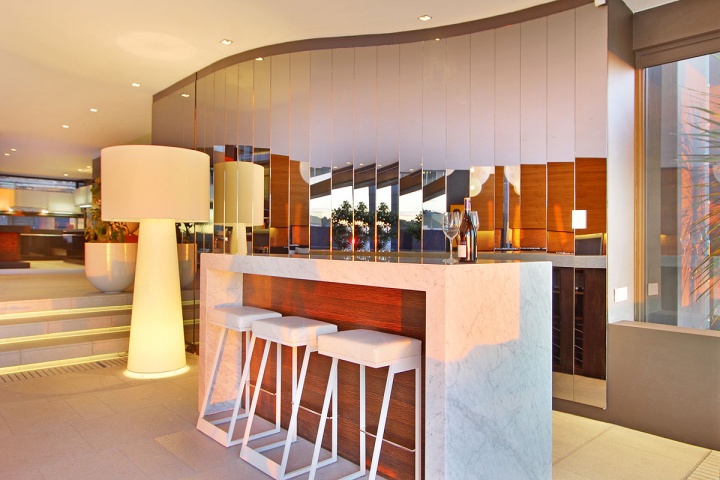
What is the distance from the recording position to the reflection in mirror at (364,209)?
4.37 meters

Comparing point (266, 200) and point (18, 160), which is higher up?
point (18, 160)

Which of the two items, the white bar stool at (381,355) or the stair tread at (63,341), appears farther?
the stair tread at (63,341)

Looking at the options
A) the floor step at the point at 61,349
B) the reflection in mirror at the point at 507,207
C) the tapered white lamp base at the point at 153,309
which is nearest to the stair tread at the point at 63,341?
the floor step at the point at 61,349

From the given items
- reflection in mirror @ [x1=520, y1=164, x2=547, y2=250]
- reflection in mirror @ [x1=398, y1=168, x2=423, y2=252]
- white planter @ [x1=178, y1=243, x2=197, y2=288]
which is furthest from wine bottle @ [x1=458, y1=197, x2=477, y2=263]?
white planter @ [x1=178, y1=243, x2=197, y2=288]

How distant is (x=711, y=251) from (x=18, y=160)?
12.8 m

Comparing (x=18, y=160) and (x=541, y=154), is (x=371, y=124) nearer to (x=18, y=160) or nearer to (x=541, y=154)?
(x=541, y=154)

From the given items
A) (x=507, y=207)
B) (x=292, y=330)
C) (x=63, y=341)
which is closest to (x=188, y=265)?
(x=63, y=341)

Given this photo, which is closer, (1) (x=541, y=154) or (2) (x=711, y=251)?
(2) (x=711, y=251)

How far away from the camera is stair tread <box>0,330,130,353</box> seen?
4559 mm

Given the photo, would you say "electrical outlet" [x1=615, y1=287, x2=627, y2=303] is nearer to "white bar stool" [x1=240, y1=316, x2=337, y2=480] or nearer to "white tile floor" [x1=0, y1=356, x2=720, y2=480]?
"white tile floor" [x1=0, y1=356, x2=720, y2=480]

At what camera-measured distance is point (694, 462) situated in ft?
9.09

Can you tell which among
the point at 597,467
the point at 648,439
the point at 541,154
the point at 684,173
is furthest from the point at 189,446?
the point at 684,173

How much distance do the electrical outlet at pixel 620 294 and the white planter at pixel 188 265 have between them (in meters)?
4.08

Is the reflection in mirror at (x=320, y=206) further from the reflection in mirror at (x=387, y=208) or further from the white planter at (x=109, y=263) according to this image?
the white planter at (x=109, y=263)
